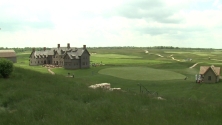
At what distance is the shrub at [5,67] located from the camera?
2581 centimetres

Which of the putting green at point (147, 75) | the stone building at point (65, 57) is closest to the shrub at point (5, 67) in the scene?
the putting green at point (147, 75)

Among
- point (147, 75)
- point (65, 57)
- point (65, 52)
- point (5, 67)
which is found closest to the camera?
point (5, 67)

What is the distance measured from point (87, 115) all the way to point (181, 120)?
4999 mm

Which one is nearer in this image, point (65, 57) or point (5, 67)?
point (5, 67)

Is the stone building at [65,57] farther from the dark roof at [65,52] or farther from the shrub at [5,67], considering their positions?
the shrub at [5,67]

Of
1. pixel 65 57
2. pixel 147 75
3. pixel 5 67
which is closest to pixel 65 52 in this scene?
pixel 65 57

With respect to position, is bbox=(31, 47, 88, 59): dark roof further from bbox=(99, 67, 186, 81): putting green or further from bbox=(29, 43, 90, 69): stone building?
bbox=(99, 67, 186, 81): putting green

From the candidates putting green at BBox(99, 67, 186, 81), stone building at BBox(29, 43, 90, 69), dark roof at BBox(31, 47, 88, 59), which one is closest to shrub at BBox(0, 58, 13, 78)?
putting green at BBox(99, 67, 186, 81)

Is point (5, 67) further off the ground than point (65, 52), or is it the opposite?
point (65, 52)

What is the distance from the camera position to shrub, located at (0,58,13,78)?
25.8 metres

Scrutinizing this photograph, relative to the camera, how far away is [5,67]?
2638 cm

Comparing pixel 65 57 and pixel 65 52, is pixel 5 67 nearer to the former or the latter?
pixel 65 57

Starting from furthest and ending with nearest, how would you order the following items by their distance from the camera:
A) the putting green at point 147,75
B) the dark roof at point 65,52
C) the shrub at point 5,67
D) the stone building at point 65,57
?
the dark roof at point 65,52 < the stone building at point 65,57 < the putting green at point 147,75 < the shrub at point 5,67

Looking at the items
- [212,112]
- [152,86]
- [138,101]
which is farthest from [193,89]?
[212,112]
